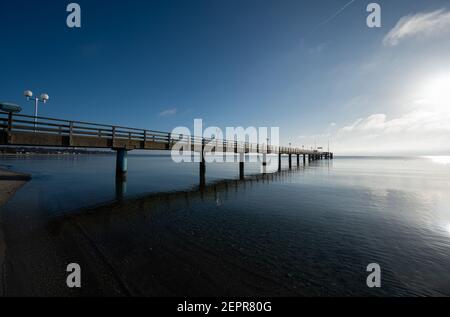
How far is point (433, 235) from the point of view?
684cm

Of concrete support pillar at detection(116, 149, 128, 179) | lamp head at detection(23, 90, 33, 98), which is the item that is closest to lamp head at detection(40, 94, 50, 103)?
lamp head at detection(23, 90, 33, 98)

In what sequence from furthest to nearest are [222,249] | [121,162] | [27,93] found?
[121,162] < [27,93] < [222,249]

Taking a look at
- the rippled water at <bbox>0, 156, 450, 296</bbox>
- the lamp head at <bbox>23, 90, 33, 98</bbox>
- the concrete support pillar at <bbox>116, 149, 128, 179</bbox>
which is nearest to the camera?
the rippled water at <bbox>0, 156, 450, 296</bbox>

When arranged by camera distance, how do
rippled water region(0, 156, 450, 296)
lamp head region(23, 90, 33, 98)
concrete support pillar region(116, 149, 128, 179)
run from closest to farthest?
rippled water region(0, 156, 450, 296), lamp head region(23, 90, 33, 98), concrete support pillar region(116, 149, 128, 179)

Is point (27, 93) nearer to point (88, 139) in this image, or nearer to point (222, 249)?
point (88, 139)

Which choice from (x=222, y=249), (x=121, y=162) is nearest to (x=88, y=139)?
(x=121, y=162)

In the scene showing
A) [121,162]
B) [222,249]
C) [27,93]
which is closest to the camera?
[222,249]

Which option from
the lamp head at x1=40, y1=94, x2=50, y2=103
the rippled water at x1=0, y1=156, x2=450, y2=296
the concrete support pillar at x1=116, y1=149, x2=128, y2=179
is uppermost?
the lamp head at x1=40, y1=94, x2=50, y2=103

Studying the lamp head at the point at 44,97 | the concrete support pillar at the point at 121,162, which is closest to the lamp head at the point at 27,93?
the lamp head at the point at 44,97

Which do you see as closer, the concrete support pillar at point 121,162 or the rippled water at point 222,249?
the rippled water at point 222,249

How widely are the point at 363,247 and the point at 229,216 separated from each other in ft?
15.7

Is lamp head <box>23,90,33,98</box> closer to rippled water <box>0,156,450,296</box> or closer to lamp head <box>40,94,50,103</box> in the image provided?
lamp head <box>40,94,50,103</box>

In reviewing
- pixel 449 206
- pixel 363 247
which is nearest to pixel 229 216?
pixel 363 247

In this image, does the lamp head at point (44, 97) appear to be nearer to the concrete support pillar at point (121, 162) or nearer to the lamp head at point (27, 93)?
the lamp head at point (27, 93)
